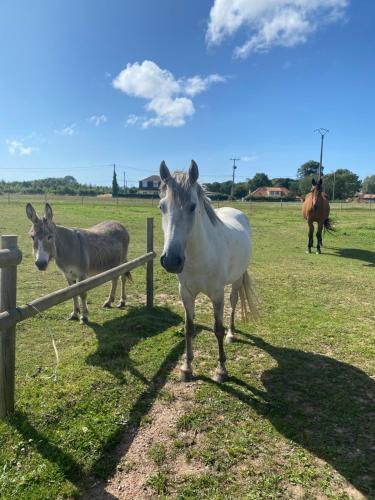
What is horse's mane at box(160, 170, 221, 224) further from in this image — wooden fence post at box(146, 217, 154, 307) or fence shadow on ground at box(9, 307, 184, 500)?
wooden fence post at box(146, 217, 154, 307)

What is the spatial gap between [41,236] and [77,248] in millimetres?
723

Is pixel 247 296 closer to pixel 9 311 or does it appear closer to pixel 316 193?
pixel 9 311

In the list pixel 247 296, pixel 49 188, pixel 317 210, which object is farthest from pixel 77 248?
pixel 49 188

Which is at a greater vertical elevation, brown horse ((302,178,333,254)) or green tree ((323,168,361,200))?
green tree ((323,168,361,200))

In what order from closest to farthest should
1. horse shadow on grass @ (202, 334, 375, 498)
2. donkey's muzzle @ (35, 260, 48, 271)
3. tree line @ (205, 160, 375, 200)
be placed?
1. horse shadow on grass @ (202, 334, 375, 498)
2. donkey's muzzle @ (35, 260, 48, 271)
3. tree line @ (205, 160, 375, 200)

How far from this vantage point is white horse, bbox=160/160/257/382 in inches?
110

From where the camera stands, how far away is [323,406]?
10.7ft

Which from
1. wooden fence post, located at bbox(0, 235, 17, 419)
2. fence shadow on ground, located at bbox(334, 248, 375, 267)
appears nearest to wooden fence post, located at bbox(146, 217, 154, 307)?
wooden fence post, located at bbox(0, 235, 17, 419)

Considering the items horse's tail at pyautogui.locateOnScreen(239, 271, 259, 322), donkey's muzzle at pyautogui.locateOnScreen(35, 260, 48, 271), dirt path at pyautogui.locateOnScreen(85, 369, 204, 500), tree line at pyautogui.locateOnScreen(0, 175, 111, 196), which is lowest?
dirt path at pyautogui.locateOnScreen(85, 369, 204, 500)

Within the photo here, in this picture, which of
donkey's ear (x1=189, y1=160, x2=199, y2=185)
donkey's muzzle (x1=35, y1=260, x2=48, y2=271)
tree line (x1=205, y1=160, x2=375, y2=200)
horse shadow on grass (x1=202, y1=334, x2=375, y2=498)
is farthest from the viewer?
tree line (x1=205, y1=160, x2=375, y2=200)

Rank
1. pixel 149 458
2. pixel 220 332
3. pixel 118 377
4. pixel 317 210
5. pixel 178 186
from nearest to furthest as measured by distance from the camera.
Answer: pixel 149 458, pixel 178 186, pixel 118 377, pixel 220 332, pixel 317 210

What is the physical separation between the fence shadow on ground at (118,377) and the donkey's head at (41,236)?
131 centimetres

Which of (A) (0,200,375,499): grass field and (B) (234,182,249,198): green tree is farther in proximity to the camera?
(B) (234,182,249,198): green tree

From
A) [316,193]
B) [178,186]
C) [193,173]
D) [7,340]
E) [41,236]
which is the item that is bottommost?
[7,340]
